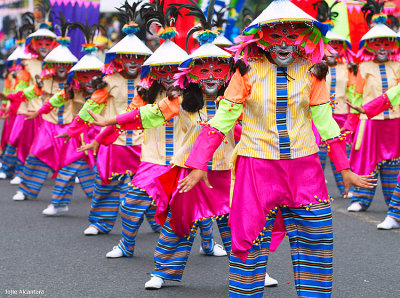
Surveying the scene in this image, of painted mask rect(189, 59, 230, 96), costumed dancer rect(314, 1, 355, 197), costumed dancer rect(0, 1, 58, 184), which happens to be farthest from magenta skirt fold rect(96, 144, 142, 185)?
costumed dancer rect(0, 1, 58, 184)

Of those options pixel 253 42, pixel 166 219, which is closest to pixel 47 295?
pixel 166 219

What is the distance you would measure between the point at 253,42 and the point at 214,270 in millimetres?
2296

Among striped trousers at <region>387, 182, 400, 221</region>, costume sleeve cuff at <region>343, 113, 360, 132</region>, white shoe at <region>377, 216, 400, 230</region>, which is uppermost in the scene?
costume sleeve cuff at <region>343, 113, 360, 132</region>

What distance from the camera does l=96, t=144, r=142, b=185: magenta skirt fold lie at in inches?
264

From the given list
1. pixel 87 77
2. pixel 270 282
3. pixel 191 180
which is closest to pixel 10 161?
pixel 87 77

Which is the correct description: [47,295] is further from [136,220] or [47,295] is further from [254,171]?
[254,171]

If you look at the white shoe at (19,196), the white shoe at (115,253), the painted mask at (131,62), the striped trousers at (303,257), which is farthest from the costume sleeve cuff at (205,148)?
the white shoe at (19,196)

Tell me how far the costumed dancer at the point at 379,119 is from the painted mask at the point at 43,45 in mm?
4467

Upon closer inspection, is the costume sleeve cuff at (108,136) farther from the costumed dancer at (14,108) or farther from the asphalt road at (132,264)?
the costumed dancer at (14,108)

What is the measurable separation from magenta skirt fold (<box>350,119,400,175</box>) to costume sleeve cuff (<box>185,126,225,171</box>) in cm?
407

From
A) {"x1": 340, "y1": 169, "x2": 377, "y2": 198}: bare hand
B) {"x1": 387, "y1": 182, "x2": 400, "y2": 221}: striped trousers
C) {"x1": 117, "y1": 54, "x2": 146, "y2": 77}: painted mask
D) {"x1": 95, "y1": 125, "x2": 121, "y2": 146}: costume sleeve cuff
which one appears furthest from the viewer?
{"x1": 387, "y1": 182, "x2": 400, "y2": 221}: striped trousers

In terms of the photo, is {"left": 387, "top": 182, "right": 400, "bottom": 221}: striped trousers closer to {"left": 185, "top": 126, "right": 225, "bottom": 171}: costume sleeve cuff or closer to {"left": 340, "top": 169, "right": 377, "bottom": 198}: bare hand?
{"left": 340, "top": 169, "right": 377, "bottom": 198}: bare hand

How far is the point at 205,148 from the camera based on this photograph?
3.95 metres

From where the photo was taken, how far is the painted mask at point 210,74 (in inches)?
195
